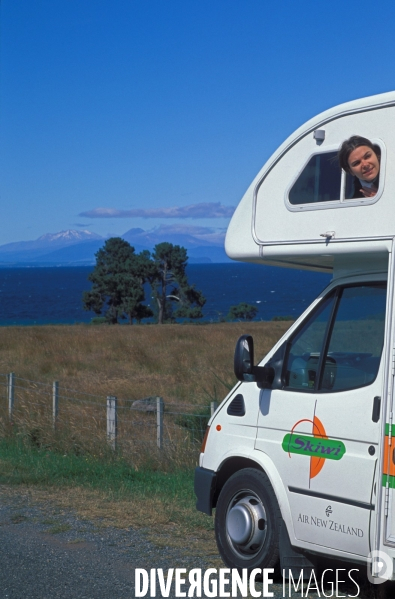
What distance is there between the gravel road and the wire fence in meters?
3.23

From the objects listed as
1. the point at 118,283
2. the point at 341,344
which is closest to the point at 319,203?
the point at 341,344

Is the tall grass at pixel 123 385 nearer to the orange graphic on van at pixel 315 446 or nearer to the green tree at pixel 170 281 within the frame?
the orange graphic on van at pixel 315 446

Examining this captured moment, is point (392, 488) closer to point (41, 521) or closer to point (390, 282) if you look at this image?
point (390, 282)

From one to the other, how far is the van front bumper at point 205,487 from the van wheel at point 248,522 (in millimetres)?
126

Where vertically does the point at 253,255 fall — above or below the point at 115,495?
above

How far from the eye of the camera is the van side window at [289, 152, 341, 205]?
5.43 metres

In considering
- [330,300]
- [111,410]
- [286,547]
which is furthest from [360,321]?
[111,410]

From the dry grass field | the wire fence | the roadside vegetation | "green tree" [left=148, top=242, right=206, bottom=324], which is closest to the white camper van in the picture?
the roadside vegetation

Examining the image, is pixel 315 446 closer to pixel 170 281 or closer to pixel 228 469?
pixel 228 469

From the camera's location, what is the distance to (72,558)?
6195 millimetres

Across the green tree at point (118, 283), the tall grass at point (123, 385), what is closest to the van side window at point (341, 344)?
the tall grass at point (123, 385)

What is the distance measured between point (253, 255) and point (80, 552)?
2.69 metres

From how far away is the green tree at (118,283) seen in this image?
206ft

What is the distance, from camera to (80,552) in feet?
20.9
